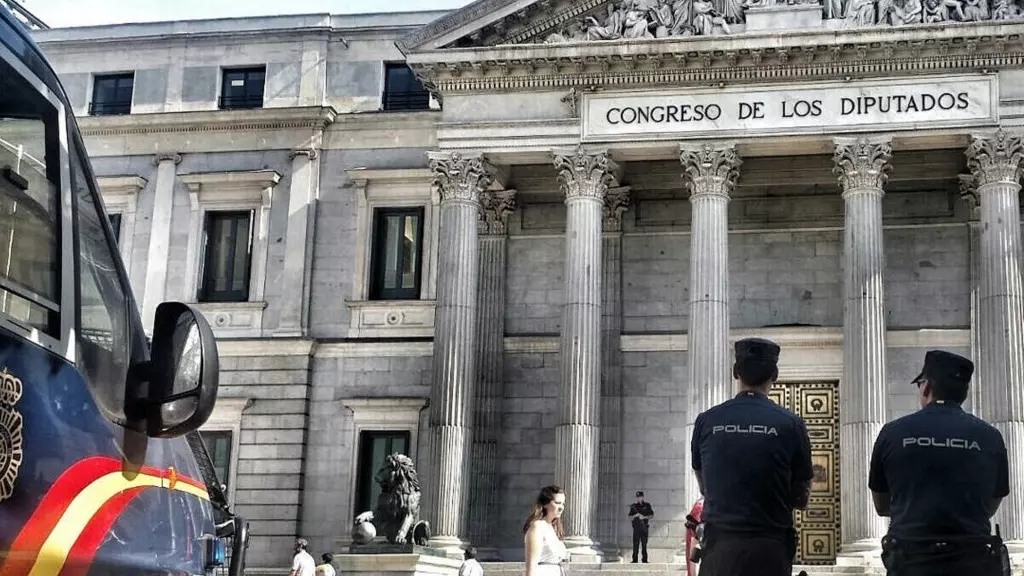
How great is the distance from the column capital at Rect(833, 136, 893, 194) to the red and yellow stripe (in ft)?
81.3

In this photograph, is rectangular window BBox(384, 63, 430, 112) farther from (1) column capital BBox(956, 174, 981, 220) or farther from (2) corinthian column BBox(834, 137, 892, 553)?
(1) column capital BBox(956, 174, 981, 220)

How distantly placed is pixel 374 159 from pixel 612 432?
9.14m

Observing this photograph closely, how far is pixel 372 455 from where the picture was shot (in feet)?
110

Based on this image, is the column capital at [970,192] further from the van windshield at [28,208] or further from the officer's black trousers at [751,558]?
the van windshield at [28,208]

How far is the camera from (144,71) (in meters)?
36.5

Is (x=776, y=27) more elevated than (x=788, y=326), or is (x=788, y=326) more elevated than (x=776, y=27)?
(x=776, y=27)

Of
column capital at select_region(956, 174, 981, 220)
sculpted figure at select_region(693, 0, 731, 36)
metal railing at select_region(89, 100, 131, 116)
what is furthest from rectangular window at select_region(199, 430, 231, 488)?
column capital at select_region(956, 174, 981, 220)

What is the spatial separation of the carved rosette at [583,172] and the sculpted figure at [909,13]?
663cm

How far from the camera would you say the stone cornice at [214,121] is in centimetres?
3472

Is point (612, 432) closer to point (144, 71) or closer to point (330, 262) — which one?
point (330, 262)

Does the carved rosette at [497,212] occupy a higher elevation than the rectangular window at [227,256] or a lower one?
higher

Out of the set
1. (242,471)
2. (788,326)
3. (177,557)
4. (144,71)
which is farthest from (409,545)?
(177,557)

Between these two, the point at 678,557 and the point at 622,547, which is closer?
the point at 678,557

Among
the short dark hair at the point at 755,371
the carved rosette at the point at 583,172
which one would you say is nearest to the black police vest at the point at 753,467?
the short dark hair at the point at 755,371
